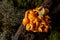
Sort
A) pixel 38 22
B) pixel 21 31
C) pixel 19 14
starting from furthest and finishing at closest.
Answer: pixel 19 14 < pixel 21 31 < pixel 38 22

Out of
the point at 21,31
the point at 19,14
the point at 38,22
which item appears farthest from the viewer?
the point at 19,14

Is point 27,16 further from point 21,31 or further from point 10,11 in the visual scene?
point 10,11

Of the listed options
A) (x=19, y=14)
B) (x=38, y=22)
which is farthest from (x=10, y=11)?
(x=38, y=22)

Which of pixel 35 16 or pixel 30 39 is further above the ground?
pixel 35 16

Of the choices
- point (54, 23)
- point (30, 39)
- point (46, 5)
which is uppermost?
point (46, 5)

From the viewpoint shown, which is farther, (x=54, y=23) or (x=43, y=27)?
(x=54, y=23)

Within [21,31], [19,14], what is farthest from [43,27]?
[19,14]

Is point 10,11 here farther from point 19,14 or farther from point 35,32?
point 35,32
